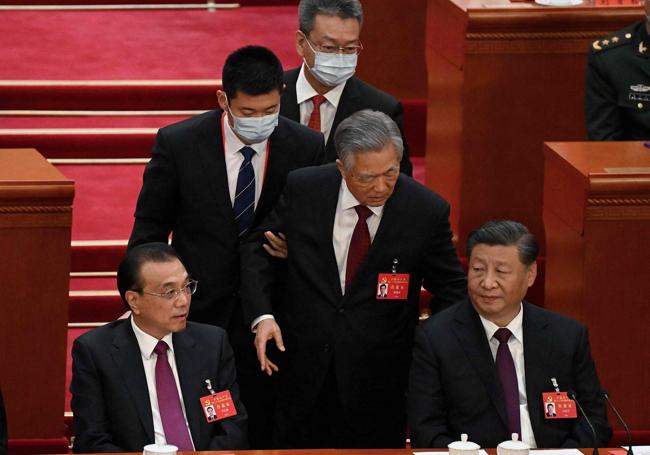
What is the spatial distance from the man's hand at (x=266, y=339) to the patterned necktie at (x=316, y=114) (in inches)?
30.8

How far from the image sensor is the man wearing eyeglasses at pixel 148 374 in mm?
4109

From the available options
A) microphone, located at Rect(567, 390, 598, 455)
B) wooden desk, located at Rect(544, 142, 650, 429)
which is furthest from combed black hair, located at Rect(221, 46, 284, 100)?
→ microphone, located at Rect(567, 390, 598, 455)

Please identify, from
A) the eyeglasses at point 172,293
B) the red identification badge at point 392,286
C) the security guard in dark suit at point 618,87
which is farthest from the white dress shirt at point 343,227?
the security guard in dark suit at point 618,87

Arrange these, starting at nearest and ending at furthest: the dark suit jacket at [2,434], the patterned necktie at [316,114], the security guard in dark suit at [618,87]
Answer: the dark suit jacket at [2,434]
the patterned necktie at [316,114]
the security guard in dark suit at [618,87]

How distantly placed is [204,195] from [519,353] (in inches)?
39.9

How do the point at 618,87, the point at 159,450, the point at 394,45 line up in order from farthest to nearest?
1. the point at 394,45
2. the point at 618,87
3. the point at 159,450

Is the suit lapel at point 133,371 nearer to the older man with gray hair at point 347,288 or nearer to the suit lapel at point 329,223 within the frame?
the older man with gray hair at point 347,288

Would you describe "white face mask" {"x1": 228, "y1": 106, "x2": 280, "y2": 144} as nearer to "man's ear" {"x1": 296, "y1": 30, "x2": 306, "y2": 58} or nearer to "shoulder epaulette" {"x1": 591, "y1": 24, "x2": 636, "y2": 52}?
"man's ear" {"x1": 296, "y1": 30, "x2": 306, "y2": 58}

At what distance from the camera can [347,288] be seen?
4293mm

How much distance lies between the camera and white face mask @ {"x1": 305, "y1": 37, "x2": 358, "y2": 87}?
4738 mm

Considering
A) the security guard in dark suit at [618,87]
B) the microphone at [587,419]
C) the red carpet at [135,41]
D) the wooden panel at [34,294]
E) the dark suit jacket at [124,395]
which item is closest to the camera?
the microphone at [587,419]

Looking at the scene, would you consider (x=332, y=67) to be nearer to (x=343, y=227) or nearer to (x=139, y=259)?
(x=343, y=227)

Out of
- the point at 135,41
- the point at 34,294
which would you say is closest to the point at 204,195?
the point at 34,294

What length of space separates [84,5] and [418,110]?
2.11 metres
